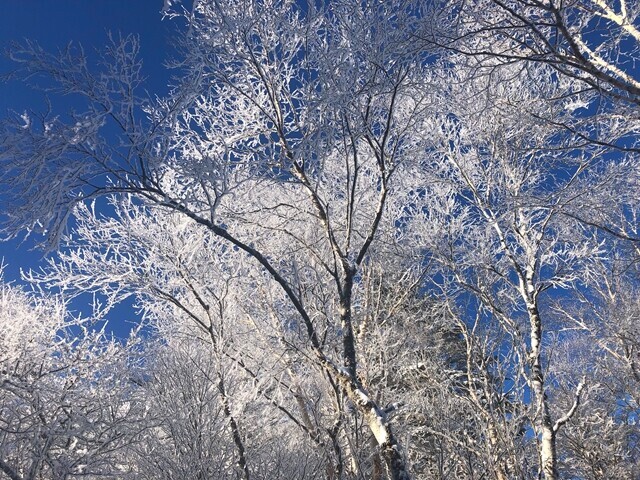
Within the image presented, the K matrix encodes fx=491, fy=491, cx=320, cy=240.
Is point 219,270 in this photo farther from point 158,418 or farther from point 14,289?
point 14,289

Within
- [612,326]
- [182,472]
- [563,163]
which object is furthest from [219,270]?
[612,326]

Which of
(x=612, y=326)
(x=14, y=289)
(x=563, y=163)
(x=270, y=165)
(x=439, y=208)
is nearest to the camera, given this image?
(x=270, y=165)

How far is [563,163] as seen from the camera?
23.5 ft

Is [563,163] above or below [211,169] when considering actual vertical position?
above

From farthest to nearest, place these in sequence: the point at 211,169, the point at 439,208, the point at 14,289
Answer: the point at 14,289 → the point at 439,208 → the point at 211,169

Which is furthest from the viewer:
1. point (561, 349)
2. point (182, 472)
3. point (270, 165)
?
point (561, 349)

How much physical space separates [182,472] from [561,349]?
12.5 meters

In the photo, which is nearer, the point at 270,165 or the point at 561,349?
the point at 270,165

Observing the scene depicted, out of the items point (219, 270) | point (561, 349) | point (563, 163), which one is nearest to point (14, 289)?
point (219, 270)

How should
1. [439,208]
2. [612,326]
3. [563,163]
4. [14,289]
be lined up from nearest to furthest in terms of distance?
[563,163]
[439,208]
[612,326]
[14,289]

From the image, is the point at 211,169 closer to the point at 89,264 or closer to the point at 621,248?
the point at 89,264

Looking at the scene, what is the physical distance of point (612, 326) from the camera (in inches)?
455

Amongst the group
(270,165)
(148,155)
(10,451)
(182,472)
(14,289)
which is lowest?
(182,472)

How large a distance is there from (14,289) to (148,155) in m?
11.1
